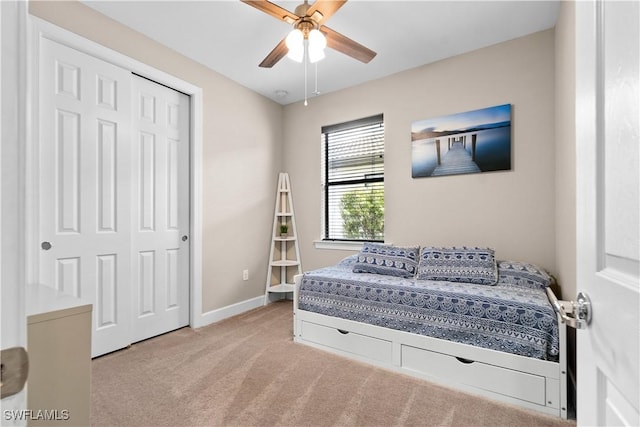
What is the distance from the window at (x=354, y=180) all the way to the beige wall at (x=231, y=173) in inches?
30.1

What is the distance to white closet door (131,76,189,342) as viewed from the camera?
8.72ft

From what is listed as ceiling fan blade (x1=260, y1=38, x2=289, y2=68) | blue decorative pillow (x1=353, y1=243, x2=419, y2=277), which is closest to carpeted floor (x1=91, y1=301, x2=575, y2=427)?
blue decorative pillow (x1=353, y1=243, x2=419, y2=277)

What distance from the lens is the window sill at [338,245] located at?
3.54 meters

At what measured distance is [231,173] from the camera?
3420 millimetres

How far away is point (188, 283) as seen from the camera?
9.95ft

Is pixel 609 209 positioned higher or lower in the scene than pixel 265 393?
higher

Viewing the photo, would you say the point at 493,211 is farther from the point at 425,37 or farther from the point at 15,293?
the point at 15,293

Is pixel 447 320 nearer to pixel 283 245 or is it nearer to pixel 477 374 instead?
pixel 477 374

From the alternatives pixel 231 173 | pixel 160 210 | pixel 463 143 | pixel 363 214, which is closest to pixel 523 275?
pixel 463 143

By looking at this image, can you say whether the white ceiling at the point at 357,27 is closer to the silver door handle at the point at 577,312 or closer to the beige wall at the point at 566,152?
the beige wall at the point at 566,152

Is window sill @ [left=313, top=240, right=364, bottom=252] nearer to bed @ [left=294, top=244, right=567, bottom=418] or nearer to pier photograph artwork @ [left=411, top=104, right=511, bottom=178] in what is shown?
bed @ [left=294, top=244, right=567, bottom=418]

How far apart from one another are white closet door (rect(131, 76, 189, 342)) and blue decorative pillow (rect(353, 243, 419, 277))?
68.5 inches

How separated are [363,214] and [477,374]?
2030 mm

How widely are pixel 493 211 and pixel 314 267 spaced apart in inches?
82.5
